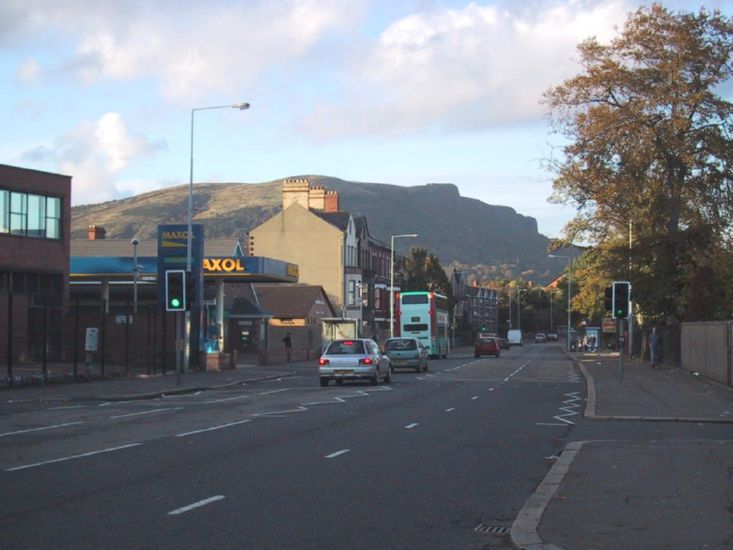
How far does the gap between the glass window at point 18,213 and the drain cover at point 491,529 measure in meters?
39.9

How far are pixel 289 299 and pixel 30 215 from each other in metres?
30.6

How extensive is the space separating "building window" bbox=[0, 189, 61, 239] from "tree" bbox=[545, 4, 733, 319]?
79.3 feet

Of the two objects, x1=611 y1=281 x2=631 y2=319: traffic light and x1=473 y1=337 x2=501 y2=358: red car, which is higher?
x1=611 y1=281 x2=631 y2=319: traffic light

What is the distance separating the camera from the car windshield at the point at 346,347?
33375 mm

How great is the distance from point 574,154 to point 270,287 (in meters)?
34.4

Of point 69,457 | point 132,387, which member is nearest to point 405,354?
point 132,387

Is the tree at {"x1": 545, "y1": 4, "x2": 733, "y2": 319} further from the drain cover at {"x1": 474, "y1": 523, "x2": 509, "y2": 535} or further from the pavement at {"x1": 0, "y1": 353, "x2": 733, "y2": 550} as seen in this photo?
the drain cover at {"x1": 474, "y1": 523, "x2": 509, "y2": 535}

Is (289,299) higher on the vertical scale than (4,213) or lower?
lower

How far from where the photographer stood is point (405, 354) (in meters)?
44.6

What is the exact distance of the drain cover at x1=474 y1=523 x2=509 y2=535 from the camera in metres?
9.29

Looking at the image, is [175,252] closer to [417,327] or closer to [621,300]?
[621,300]

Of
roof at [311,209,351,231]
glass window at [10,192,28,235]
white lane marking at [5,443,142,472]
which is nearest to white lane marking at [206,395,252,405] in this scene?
white lane marking at [5,443,142,472]

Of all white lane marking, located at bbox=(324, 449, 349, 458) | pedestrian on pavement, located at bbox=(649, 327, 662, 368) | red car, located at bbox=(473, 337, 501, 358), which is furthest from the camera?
red car, located at bbox=(473, 337, 501, 358)

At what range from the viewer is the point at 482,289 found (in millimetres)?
189875
